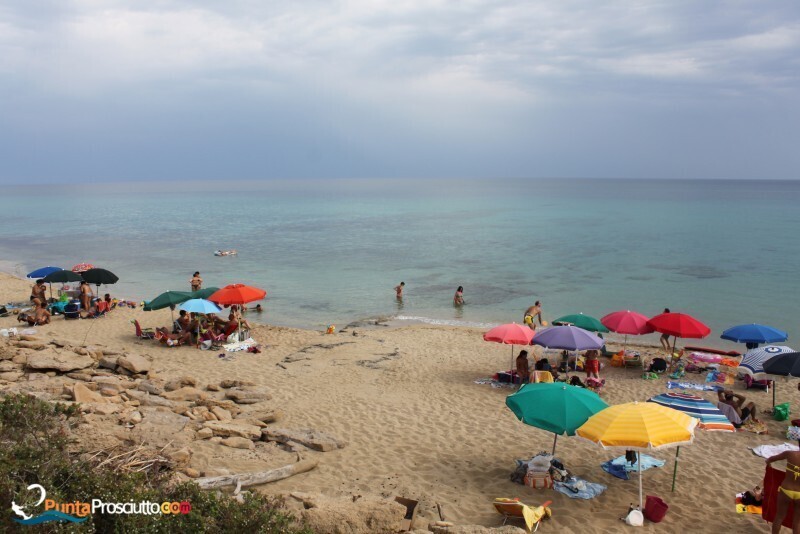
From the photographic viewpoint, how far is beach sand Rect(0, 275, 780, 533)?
7.86 m

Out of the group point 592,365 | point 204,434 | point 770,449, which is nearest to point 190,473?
point 204,434

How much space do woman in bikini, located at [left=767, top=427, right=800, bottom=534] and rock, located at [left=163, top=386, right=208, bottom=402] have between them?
30.7ft

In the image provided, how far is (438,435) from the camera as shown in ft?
34.4

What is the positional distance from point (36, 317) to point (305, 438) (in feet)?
45.8

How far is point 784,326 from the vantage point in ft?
80.0

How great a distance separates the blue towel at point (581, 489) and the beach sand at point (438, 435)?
13cm

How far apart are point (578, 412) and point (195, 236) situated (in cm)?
5928

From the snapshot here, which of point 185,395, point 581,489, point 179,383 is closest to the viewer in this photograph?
point 581,489

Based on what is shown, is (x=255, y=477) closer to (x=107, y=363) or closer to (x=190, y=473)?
(x=190, y=473)

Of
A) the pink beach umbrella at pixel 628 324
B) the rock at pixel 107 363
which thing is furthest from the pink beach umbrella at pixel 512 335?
the rock at pixel 107 363

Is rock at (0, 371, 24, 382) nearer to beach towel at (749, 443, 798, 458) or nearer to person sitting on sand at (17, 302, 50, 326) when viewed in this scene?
person sitting on sand at (17, 302, 50, 326)

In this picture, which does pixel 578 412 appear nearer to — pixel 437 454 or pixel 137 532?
pixel 437 454

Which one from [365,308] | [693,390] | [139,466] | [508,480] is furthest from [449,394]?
[365,308]

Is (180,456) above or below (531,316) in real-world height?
above
